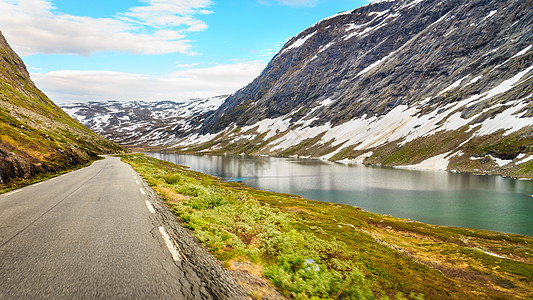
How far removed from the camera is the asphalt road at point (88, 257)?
18.1 feet

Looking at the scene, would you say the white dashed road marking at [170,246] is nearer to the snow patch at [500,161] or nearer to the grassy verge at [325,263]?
the grassy verge at [325,263]

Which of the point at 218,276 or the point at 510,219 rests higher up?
the point at 218,276

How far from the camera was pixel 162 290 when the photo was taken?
5738mm

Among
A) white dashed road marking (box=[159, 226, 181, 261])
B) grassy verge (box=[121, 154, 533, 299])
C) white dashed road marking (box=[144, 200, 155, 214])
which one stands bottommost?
grassy verge (box=[121, 154, 533, 299])

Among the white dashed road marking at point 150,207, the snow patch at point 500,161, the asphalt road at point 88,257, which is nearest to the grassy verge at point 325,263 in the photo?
the white dashed road marking at point 150,207

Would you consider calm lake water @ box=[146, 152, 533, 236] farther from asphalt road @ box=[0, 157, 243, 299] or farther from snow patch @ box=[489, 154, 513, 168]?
asphalt road @ box=[0, 157, 243, 299]

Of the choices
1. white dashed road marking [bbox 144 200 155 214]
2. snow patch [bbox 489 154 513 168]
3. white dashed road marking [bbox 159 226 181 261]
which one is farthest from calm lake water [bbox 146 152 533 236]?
white dashed road marking [bbox 159 226 181 261]

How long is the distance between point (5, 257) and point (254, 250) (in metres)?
7.12

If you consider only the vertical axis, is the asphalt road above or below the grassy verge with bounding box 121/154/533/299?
above

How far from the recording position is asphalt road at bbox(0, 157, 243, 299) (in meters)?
5.51

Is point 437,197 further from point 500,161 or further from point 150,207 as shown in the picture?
point 150,207

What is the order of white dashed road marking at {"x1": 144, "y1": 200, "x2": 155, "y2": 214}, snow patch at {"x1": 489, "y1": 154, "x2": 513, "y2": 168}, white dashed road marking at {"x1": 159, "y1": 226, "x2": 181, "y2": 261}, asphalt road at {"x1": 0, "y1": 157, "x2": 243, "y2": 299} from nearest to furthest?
asphalt road at {"x1": 0, "y1": 157, "x2": 243, "y2": 299}, white dashed road marking at {"x1": 159, "y1": 226, "x2": 181, "y2": 261}, white dashed road marking at {"x1": 144, "y1": 200, "x2": 155, "y2": 214}, snow patch at {"x1": 489, "y1": 154, "x2": 513, "y2": 168}

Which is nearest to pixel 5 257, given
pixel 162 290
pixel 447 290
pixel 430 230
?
pixel 162 290

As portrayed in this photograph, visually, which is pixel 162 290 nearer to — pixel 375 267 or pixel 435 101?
pixel 375 267
